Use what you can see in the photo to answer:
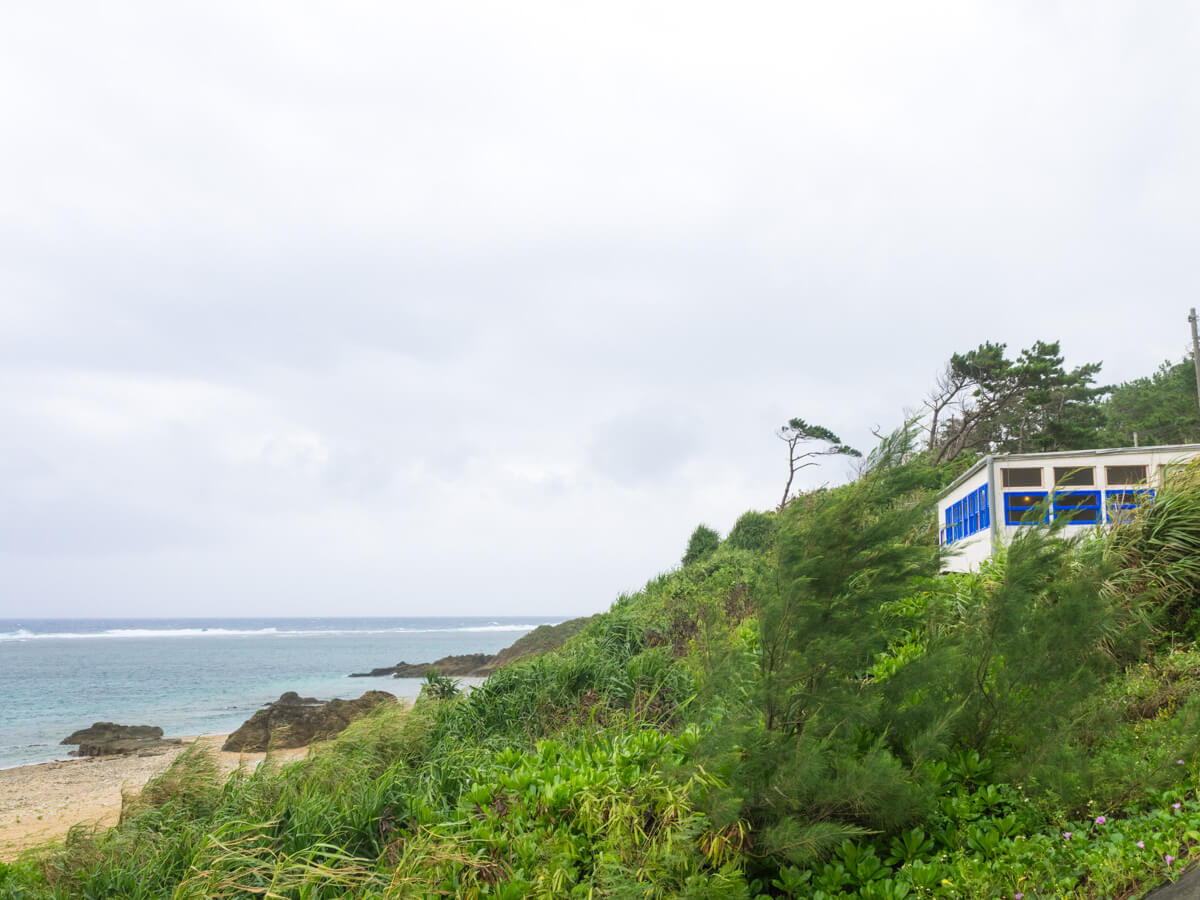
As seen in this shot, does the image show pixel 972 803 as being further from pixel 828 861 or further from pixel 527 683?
pixel 527 683

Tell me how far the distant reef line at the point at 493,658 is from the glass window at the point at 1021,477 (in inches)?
414

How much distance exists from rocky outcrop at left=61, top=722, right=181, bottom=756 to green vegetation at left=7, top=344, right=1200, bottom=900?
17828 millimetres

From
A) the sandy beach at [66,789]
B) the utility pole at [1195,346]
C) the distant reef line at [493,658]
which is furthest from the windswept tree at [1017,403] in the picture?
the sandy beach at [66,789]

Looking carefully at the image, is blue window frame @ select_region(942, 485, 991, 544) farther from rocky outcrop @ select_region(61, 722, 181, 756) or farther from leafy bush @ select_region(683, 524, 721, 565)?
rocky outcrop @ select_region(61, 722, 181, 756)

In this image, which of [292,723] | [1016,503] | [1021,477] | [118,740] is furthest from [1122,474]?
[118,740]

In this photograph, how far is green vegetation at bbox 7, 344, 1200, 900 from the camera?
3.68 metres

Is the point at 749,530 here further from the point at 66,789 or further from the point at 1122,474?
the point at 66,789

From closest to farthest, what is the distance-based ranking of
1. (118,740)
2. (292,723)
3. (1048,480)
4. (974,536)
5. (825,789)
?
1. (825,789)
2. (1048,480)
3. (974,536)
4. (292,723)
5. (118,740)

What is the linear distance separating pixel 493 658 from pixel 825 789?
35756mm

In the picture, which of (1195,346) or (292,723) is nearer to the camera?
(292,723)

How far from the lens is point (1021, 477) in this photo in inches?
459

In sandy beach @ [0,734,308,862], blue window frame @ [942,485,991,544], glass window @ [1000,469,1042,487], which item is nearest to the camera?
sandy beach @ [0,734,308,862]

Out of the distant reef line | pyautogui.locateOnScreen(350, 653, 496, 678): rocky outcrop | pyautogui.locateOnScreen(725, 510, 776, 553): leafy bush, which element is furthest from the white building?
pyautogui.locateOnScreen(350, 653, 496, 678): rocky outcrop

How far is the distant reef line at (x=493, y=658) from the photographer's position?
2281cm
